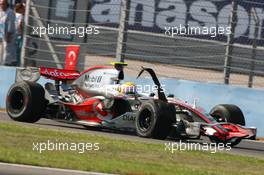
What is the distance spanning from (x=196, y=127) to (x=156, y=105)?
0.69 m

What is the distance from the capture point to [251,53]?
1550 cm

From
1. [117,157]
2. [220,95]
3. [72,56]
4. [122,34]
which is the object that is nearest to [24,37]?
[72,56]

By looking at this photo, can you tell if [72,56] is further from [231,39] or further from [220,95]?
[231,39]

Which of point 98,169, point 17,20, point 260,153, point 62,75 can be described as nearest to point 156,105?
point 260,153

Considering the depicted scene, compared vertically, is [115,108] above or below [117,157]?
above

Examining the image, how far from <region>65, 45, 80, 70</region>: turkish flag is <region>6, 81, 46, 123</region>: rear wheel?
2342 mm

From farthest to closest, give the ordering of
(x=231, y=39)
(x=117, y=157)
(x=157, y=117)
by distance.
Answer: (x=231, y=39) → (x=157, y=117) → (x=117, y=157)

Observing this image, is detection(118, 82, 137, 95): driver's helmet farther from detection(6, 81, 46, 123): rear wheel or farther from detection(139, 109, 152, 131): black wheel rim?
detection(6, 81, 46, 123): rear wheel

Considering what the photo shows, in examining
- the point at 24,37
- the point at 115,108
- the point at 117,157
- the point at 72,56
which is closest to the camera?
the point at 117,157

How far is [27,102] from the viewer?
13.9 metres

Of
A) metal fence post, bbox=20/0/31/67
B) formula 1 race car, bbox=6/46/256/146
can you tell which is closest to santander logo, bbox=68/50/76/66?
formula 1 race car, bbox=6/46/256/146

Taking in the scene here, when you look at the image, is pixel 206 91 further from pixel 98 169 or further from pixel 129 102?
pixel 98 169

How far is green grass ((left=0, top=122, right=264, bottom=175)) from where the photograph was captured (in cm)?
904

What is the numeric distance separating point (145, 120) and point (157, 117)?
576 millimetres
